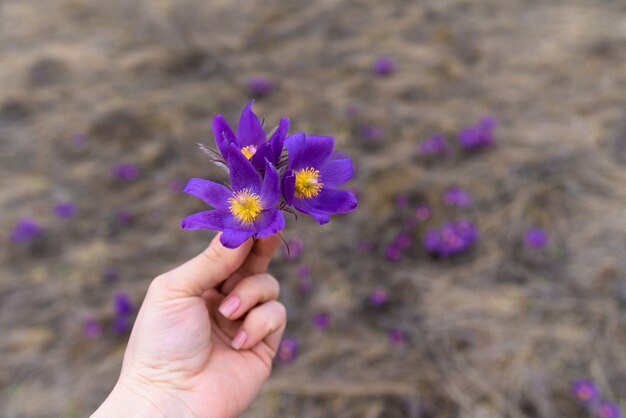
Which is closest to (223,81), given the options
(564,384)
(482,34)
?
(482,34)

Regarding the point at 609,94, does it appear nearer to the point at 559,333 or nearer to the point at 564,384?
the point at 559,333

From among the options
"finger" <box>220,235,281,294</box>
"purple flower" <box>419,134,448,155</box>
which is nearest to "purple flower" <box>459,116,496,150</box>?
"purple flower" <box>419,134,448,155</box>

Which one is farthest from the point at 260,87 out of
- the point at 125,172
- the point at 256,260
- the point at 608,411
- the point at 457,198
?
the point at 608,411

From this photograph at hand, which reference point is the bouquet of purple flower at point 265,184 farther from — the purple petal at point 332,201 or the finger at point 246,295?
the finger at point 246,295

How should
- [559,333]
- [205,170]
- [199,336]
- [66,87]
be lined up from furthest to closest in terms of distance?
[66,87], [205,170], [559,333], [199,336]

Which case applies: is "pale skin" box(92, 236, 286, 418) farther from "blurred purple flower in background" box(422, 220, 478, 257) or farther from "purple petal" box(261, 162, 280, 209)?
Result: "blurred purple flower in background" box(422, 220, 478, 257)

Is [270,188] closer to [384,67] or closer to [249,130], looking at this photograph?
[249,130]

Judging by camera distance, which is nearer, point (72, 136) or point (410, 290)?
point (410, 290)

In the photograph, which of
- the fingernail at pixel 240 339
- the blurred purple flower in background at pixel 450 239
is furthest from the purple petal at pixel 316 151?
the blurred purple flower in background at pixel 450 239
